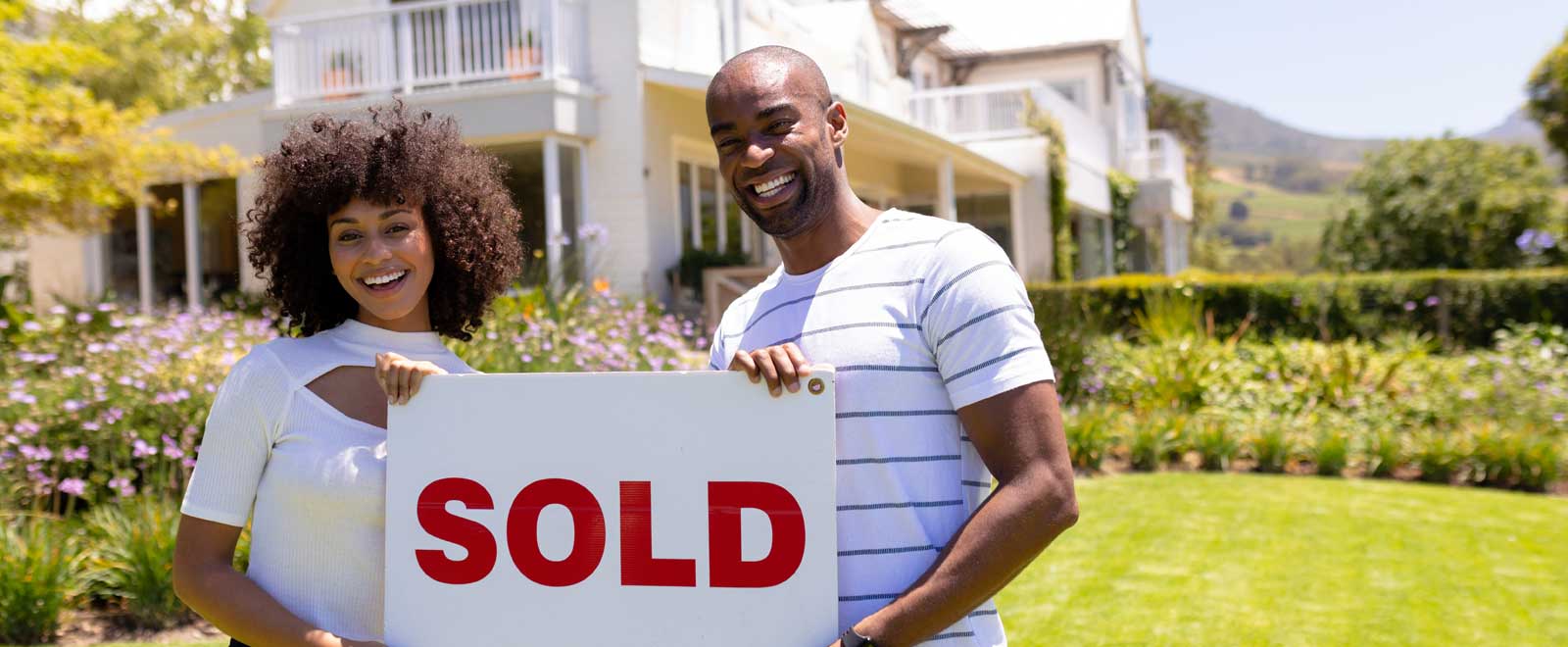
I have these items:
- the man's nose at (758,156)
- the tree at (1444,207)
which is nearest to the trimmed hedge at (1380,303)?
the tree at (1444,207)

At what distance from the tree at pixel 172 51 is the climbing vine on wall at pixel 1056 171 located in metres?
15.9

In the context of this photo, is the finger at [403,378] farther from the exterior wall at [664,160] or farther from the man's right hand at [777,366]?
the exterior wall at [664,160]

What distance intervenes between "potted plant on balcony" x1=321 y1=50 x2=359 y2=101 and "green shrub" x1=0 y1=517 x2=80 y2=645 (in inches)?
347

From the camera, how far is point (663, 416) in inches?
76.5

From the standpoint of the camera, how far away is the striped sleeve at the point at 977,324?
176 centimetres

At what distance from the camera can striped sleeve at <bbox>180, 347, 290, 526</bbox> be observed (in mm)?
2055

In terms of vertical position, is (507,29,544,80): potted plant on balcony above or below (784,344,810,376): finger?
above

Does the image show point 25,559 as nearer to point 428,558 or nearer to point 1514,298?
point 428,558

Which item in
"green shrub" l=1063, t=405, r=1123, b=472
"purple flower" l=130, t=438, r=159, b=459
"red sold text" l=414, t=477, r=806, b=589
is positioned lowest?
"green shrub" l=1063, t=405, r=1123, b=472

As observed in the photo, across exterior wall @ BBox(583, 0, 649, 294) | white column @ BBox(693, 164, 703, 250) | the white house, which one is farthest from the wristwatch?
white column @ BBox(693, 164, 703, 250)

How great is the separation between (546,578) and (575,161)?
1196 cm

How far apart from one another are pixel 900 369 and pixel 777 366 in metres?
0.18

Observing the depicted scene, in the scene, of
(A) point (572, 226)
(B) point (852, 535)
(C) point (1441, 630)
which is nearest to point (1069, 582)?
(C) point (1441, 630)

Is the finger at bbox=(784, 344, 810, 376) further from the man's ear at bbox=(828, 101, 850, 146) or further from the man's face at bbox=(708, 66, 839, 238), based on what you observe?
the man's ear at bbox=(828, 101, 850, 146)
